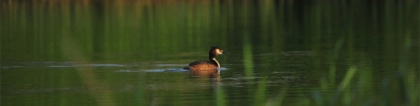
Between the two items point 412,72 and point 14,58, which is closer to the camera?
point 412,72

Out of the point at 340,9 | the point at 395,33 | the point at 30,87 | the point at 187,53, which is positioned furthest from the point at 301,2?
the point at 30,87

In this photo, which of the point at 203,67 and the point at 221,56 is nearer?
the point at 203,67

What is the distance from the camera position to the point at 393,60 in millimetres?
19844

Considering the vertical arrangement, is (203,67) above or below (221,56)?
above

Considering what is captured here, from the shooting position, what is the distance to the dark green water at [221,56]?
1430cm

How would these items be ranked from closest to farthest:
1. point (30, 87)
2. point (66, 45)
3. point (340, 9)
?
point (66, 45)
point (30, 87)
point (340, 9)

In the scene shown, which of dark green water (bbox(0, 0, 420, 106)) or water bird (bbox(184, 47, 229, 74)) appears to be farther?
water bird (bbox(184, 47, 229, 74))

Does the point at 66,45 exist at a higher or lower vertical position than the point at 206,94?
higher

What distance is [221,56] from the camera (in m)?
23.5

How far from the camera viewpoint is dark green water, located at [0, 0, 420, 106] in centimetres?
1430

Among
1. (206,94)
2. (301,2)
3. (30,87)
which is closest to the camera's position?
(206,94)

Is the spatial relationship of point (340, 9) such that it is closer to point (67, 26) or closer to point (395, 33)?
point (67, 26)

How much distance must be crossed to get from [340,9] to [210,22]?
6096mm

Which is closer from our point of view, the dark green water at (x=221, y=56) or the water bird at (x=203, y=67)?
the dark green water at (x=221, y=56)
